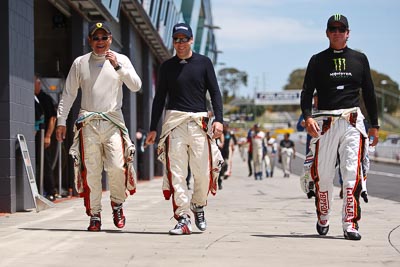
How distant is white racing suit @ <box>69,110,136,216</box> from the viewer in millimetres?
8016

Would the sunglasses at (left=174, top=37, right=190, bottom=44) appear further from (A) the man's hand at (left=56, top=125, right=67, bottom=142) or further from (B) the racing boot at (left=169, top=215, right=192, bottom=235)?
(B) the racing boot at (left=169, top=215, right=192, bottom=235)

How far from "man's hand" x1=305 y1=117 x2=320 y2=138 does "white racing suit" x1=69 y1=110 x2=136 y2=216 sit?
5.91 ft

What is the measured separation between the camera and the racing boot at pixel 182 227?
7.65 m

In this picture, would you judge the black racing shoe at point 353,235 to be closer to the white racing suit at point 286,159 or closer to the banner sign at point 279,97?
the white racing suit at point 286,159

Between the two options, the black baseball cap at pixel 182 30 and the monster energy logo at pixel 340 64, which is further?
the black baseball cap at pixel 182 30

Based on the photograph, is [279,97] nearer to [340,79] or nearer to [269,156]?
[269,156]

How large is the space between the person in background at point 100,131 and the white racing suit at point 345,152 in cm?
190

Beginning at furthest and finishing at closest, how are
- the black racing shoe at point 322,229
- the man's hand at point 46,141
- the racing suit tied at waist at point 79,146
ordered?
the man's hand at point 46,141
the racing suit tied at waist at point 79,146
the black racing shoe at point 322,229

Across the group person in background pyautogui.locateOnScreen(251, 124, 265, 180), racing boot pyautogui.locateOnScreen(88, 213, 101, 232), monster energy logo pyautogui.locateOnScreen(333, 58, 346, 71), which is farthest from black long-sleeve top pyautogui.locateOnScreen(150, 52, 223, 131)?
person in background pyautogui.locateOnScreen(251, 124, 265, 180)

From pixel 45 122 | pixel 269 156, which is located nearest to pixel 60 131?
pixel 45 122

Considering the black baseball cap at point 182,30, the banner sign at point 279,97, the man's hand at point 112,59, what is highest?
the banner sign at point 279,97

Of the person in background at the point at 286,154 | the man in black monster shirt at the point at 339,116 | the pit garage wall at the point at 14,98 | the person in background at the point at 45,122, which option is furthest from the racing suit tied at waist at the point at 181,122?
the person in background at the point at 286,154

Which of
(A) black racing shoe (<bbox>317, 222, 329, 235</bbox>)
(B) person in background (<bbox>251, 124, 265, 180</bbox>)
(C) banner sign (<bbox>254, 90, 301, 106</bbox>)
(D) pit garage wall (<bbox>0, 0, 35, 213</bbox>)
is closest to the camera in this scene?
(A) black racing shoe (<bbox>317, 222, 329, 235</bbox>)

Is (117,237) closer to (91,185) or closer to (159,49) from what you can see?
(91,185)
